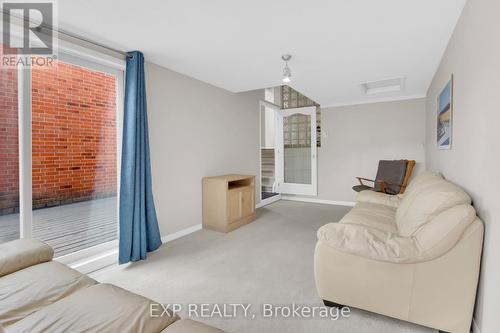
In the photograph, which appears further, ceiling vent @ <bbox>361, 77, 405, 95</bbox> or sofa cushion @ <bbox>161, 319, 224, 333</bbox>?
ceiling vent @ <bbox>361, 77, 405, 95</bbox>

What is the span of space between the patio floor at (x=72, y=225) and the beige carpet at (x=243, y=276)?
41 centimetres

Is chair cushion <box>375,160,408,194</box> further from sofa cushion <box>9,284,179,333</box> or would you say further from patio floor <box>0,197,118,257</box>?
sofa cushion <box>9,284,179,333</box>

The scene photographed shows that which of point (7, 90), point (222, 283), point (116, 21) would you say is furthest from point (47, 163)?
point (222, 283)

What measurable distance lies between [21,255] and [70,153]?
1225 mm

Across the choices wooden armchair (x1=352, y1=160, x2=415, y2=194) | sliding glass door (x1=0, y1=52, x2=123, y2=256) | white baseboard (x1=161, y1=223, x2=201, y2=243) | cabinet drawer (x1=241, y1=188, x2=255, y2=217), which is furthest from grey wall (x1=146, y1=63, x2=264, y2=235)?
wooden armchair (x1=352, y1=160, x2=415, y2=194)

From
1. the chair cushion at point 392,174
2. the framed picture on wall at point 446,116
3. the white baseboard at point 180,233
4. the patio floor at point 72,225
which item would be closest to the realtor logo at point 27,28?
the patio floor at point 72,225

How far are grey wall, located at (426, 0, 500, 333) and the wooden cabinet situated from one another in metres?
2.57

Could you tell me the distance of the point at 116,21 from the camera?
212cm

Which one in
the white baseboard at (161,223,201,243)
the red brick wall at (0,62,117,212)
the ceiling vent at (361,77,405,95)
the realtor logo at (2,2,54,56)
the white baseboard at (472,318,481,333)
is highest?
Answer: the ceiling vent at (361,77,405,95)

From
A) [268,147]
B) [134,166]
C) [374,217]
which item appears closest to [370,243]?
[374,217]

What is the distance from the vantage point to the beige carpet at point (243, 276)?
169 cm

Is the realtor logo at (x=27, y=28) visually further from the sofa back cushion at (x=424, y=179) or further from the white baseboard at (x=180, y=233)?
the sofa back cushion at (x=424, y=179)

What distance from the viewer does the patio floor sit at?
212cm

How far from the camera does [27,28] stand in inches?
81.3
